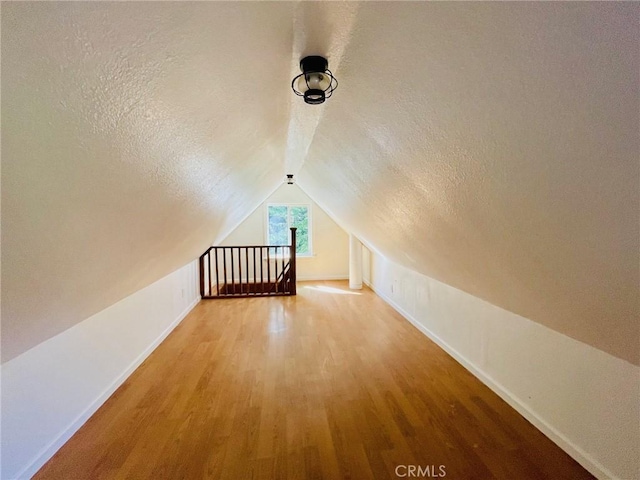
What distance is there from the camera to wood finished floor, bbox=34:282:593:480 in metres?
1.58

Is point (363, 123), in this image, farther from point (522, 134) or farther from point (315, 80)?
point (522, 134)

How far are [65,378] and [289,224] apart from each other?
196 inches

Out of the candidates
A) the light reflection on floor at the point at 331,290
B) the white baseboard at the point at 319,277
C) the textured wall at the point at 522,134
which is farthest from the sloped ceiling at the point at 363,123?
the white baseboard at the point at 319,277

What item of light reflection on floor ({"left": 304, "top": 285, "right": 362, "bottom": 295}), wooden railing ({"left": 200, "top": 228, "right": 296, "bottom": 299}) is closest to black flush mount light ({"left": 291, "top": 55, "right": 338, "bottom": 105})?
wooden railing ({"left": 200, "top": 228, "right": 296, "bottom": 299})

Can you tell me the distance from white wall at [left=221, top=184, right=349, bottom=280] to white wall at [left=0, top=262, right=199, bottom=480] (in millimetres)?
3477

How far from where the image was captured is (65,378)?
1.80 metres

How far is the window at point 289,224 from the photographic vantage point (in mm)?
6484

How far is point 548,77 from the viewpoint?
0.61 metres

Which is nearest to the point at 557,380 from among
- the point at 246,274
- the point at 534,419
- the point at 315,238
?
the point at 534,419

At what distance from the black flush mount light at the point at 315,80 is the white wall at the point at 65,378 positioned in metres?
1.90

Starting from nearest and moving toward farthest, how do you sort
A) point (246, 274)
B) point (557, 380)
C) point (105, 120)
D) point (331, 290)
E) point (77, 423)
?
point (105, 120) < point (557, 380) < point (77, 423) < point (331, 290) < point (246, 274)

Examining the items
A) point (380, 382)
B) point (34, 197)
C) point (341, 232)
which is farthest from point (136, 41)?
point (341, 232)

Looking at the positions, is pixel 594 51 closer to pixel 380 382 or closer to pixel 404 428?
pixel 404 428

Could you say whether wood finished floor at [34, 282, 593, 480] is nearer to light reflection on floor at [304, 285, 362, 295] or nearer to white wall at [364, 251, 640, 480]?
white wall at [364, 251, 640, 480]
